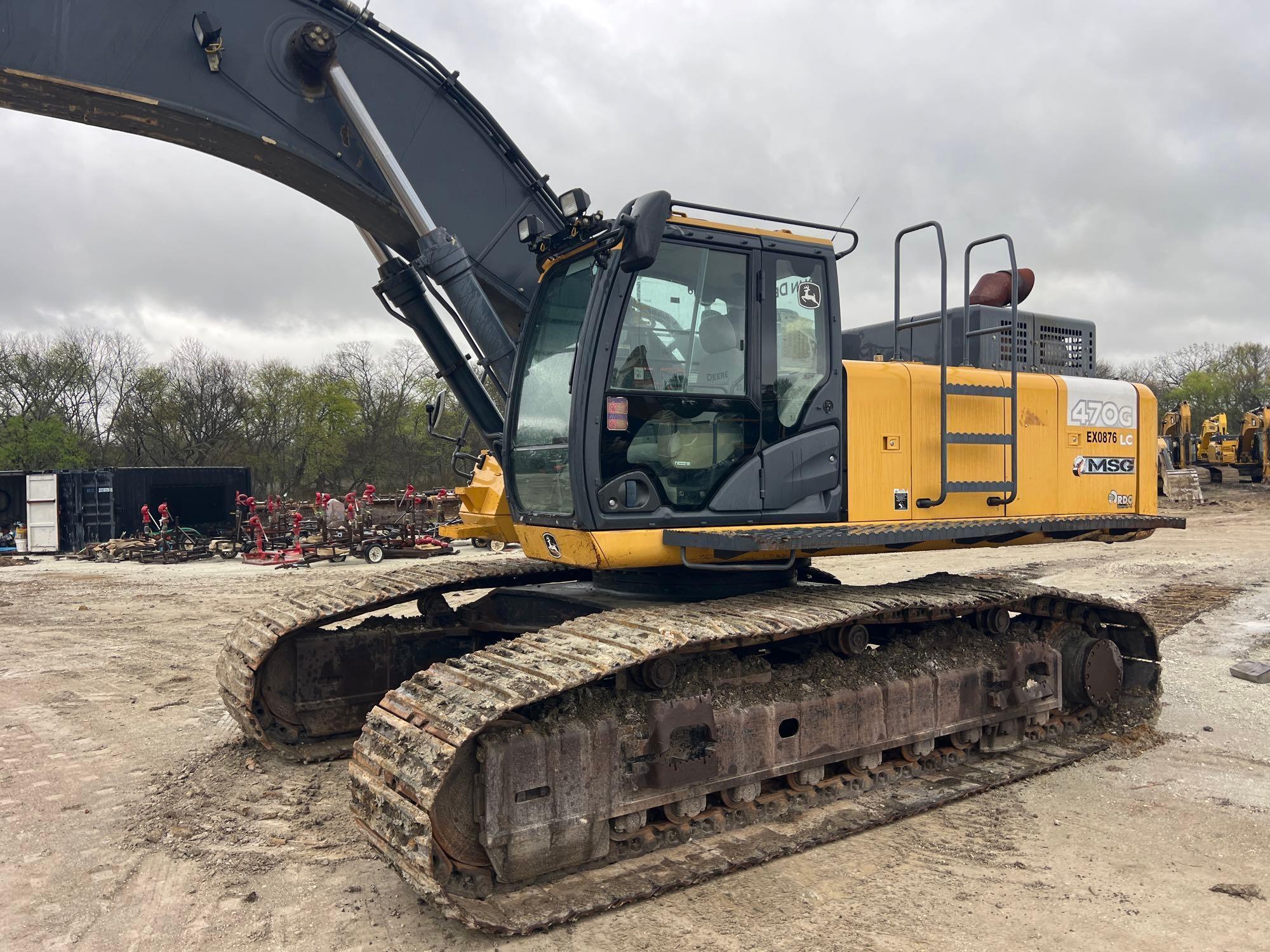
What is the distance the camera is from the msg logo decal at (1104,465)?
648 centimetres

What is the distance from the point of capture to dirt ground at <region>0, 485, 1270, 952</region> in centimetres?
376

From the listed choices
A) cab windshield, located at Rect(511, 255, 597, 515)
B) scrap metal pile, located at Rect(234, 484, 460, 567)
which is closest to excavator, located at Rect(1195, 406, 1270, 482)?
scrap metal pile, located at Rect(234, 484, 460, 567)

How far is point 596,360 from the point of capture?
466cm

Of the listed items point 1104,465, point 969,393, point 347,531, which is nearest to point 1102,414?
point 1104,465

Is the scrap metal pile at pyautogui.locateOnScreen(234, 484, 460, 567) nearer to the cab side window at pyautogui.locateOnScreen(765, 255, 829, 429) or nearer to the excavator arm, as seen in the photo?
the excavator arm

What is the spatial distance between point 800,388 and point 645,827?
7.99ft

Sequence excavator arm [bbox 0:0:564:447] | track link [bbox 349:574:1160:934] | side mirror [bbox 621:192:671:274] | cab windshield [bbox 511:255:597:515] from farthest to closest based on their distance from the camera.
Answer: excavator arm [bbox 0:0:564:447]
cab windshield [bbox 511:255:597:515]
side mirror [bbox 621:192:671:274]
track link [bbox 349:574:1160:934]

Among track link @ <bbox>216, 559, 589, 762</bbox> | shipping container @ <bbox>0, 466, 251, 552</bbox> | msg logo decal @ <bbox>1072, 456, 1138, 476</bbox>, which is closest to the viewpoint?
track link @ <bbox>216, 559, 589, 762</bbox>

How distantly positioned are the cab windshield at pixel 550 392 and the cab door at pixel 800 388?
1.01 m

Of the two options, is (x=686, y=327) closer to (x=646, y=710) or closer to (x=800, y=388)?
(x=800, y=388)

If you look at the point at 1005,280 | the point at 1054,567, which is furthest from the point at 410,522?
→ the point at 1005,280

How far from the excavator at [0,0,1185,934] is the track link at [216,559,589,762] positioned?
0.11 feet

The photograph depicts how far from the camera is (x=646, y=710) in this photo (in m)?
4.50

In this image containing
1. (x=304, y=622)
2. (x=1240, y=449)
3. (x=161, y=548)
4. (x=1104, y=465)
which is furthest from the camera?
(x=1240, y=449)
